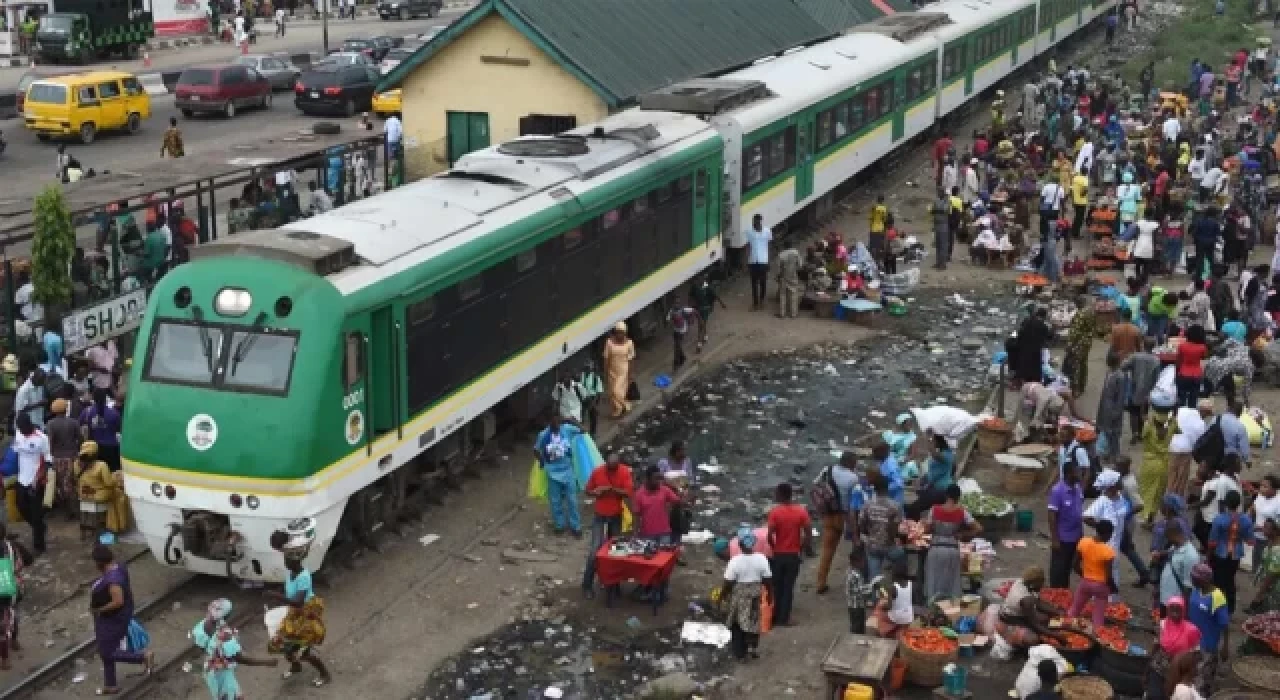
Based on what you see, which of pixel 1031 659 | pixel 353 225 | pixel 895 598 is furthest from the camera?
pixel 353 225

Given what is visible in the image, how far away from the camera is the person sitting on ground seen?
44.3 feet

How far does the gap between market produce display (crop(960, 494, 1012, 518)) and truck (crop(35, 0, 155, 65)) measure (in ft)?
125

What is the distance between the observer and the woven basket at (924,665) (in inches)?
518

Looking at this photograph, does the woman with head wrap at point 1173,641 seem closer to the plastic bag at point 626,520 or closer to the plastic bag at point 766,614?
the plastic bag at point 766,614

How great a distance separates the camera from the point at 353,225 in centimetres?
1586

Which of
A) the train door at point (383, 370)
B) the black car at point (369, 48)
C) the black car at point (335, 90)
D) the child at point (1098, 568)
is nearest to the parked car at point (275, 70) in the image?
the black car at point (369, 48)

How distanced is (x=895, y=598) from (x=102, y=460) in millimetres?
7576

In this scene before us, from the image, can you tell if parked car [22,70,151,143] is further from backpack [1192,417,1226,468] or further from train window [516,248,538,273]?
backpack [1192,417,1226,468]

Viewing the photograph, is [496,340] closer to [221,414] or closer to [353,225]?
[353,225]

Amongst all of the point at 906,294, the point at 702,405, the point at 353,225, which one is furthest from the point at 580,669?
the point at 906,294

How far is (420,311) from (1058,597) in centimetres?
608

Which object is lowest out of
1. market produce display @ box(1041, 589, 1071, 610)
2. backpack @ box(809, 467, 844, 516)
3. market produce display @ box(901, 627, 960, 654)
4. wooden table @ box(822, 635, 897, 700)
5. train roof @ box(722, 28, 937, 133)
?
market produce display @ box(1041, 589, 1071, 610)

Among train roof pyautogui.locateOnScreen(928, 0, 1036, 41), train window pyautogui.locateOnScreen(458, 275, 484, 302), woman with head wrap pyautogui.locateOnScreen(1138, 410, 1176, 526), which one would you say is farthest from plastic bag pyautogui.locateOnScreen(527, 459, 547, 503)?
train roof pyautogui.locateOnScreen(928, 0, 1036, 41)

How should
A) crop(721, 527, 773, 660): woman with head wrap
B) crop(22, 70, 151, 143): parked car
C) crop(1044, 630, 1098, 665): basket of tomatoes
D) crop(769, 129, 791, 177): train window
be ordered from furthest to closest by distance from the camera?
crop(22, 70, 151, 143): parked car, crop(769, 129, 791, 177): train window, crop(721, 527, 773, 660): woman with head wrap, crop(1044, 630, 1098, 665): basket of tomatoes
